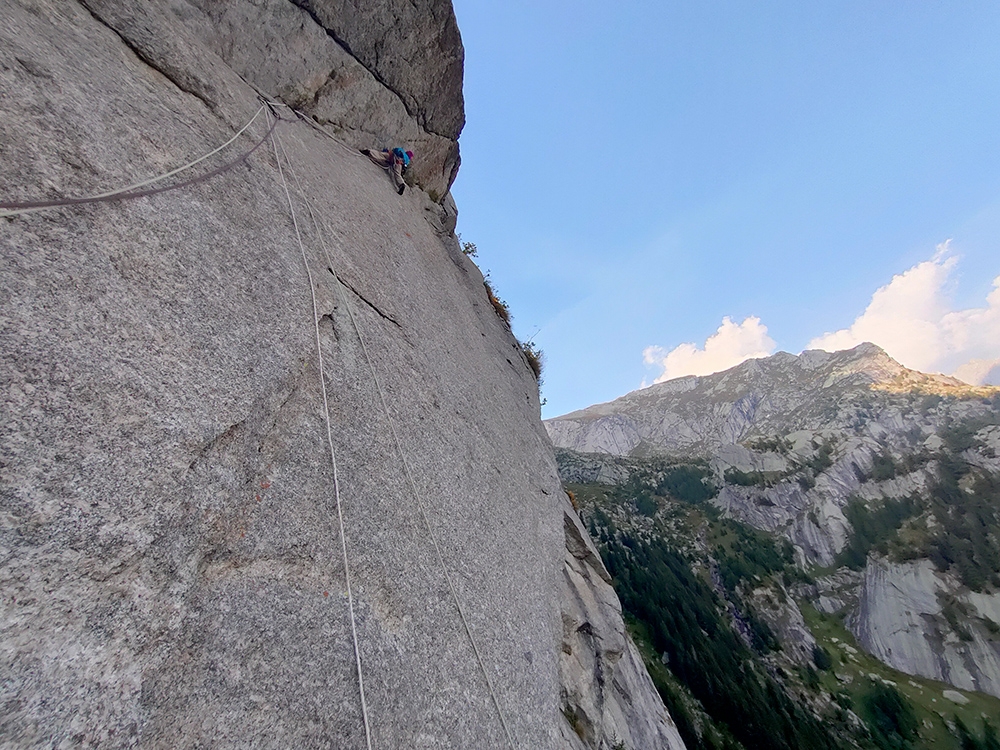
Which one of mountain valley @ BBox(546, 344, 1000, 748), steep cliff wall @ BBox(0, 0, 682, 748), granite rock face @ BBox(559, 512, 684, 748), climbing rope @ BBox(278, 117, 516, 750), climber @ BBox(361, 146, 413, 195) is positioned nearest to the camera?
steep cliff wall @ BBox(0, 0, 682, 748)

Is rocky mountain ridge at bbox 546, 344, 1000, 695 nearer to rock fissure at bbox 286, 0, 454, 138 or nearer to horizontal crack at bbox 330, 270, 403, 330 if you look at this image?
rock fissure at bbox 286, 0, 454, 138

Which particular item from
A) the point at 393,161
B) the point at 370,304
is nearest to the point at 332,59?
the point at 393,161

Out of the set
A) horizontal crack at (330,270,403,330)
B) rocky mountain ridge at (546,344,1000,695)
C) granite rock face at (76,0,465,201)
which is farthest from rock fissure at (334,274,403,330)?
rocky mountain ridge at (546,344,1000,695)

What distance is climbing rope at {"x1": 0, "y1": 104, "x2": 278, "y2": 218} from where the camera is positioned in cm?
373

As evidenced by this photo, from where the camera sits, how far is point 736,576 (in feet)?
309

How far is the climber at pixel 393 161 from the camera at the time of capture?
1190 centimetres

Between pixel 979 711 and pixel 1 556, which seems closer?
pixel 1 556

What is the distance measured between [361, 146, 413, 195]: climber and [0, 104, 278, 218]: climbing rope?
479 cm

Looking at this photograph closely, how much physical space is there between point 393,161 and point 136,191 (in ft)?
26.7

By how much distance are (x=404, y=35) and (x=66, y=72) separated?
359 inches

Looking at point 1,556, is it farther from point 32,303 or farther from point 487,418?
point 487,418

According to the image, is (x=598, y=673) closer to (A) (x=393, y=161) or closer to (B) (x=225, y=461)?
(B) (x=225, y=461)

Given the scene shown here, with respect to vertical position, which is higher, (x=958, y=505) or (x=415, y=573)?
(x=415, y=573)

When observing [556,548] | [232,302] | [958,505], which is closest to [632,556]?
[958,505]
